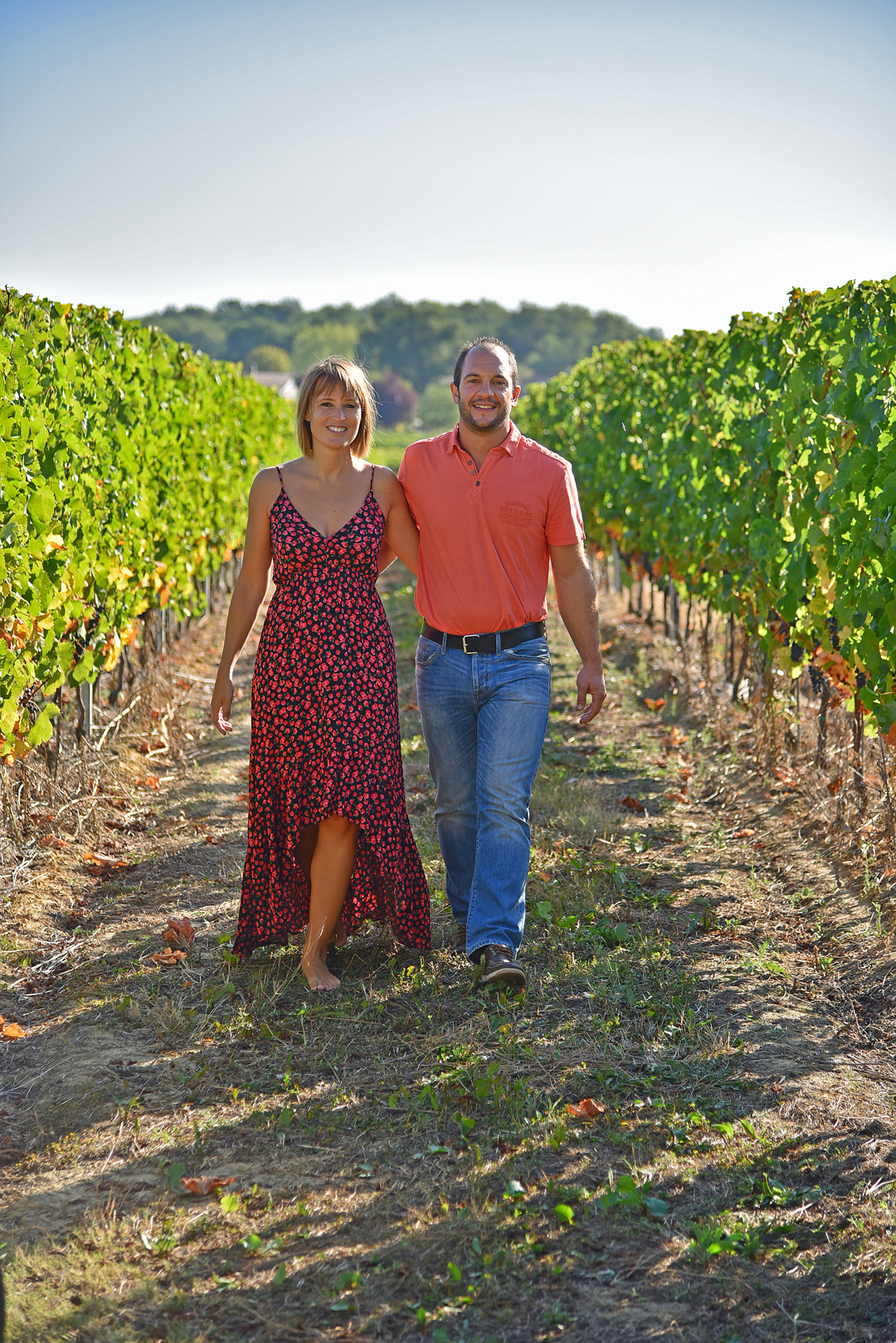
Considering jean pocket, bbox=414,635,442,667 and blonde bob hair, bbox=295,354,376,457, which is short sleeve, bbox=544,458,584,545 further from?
blonde bob hair, bbox=295,354,376,457

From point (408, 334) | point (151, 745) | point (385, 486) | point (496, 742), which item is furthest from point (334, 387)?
point (408, 334)

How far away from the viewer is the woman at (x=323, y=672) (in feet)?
11.9

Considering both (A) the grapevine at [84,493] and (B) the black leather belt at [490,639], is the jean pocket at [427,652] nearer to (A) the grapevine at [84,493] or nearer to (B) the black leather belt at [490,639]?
(B) the black leather belt at [490,639]

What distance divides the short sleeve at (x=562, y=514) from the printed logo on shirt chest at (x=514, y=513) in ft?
0.27

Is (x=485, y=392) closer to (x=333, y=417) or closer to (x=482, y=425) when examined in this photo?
(x=482, y=425)

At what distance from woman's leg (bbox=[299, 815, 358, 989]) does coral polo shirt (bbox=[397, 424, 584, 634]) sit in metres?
0.72

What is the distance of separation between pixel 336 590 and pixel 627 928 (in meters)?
1.60

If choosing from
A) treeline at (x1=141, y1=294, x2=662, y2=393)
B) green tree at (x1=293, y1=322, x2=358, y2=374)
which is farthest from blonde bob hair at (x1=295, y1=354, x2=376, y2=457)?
green tree at (x1=293, y1=322, x2=358, y2=374)

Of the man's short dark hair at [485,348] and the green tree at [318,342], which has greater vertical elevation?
the green tree at [318,342]

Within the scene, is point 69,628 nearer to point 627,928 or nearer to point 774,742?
point 627,928

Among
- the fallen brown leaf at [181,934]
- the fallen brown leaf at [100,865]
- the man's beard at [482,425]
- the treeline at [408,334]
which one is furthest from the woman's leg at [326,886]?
the treeline at [408,334]

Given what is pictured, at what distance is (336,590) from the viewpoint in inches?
144

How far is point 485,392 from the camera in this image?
3607 mm

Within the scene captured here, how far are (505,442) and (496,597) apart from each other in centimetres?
48
